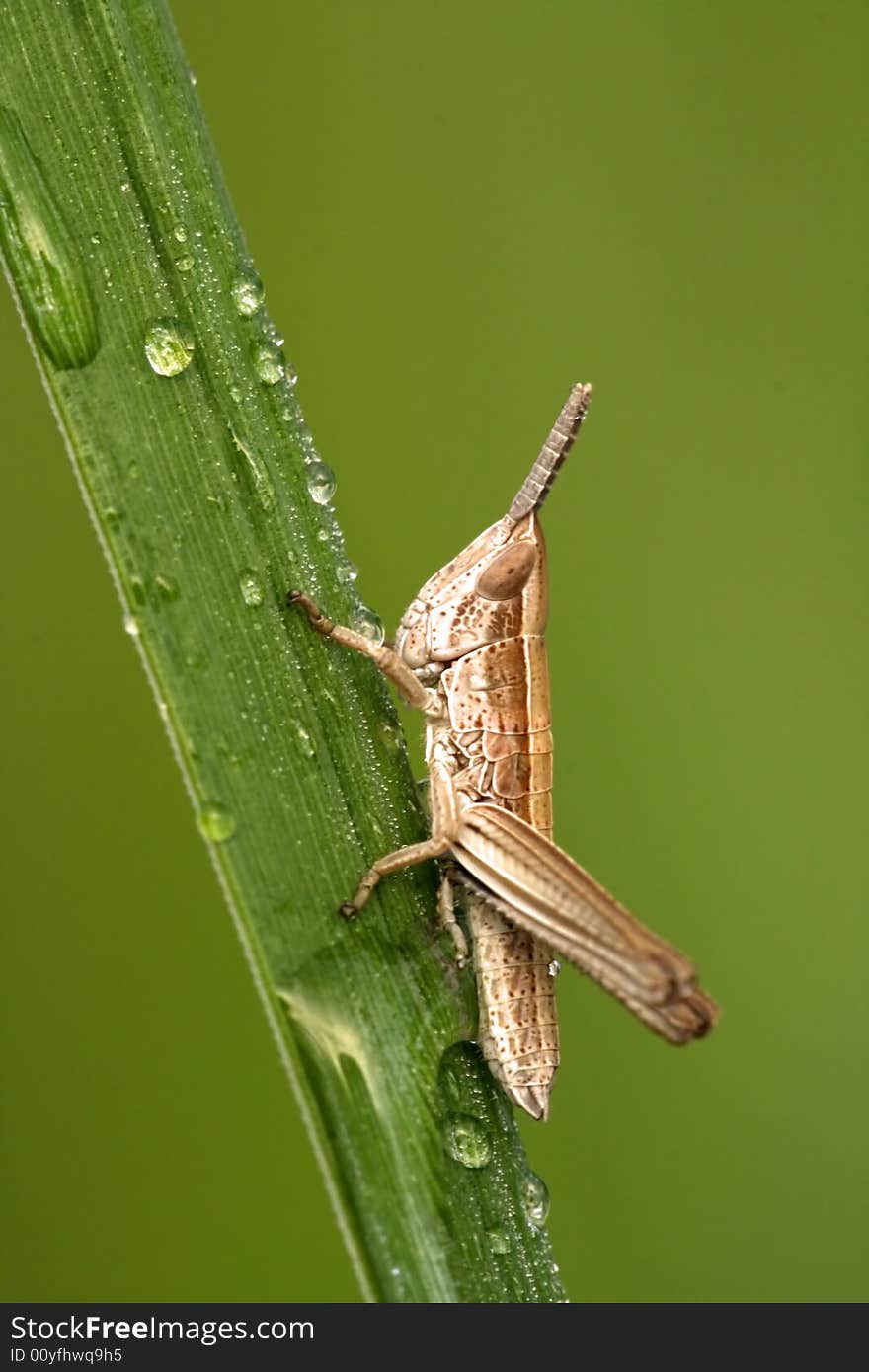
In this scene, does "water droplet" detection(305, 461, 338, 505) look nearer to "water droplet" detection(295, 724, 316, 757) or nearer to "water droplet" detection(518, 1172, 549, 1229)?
"water droplet" detection(295, 724, 316, 757)

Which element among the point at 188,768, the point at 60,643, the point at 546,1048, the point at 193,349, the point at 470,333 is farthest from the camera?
the point at 470,333

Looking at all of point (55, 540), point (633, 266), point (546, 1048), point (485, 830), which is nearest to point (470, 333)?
point (633, 266)

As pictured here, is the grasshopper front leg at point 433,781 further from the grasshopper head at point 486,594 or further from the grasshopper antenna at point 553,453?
the grasshopper antenna at point 553,453

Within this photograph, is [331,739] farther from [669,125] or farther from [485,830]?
[669,125]

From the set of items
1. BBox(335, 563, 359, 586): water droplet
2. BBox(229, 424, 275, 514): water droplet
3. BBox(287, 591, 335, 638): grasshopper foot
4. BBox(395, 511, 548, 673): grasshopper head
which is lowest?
BBox(287, 591, 335, 638): grasshopper foot

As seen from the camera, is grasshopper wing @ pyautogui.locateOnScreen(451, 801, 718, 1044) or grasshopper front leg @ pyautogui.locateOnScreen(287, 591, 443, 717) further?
grasshopper wing @ pyautogui.locateOnScreen(451, 801, 718, 1044)

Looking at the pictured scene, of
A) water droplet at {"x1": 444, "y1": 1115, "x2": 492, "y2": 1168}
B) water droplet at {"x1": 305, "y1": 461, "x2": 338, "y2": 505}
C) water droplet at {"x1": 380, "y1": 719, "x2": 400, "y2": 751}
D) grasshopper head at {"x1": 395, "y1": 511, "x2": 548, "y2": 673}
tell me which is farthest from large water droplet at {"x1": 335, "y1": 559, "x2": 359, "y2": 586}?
water droplet at {"x1": 444, "y1": 1115, "x2": 492, "y2": 1168}
